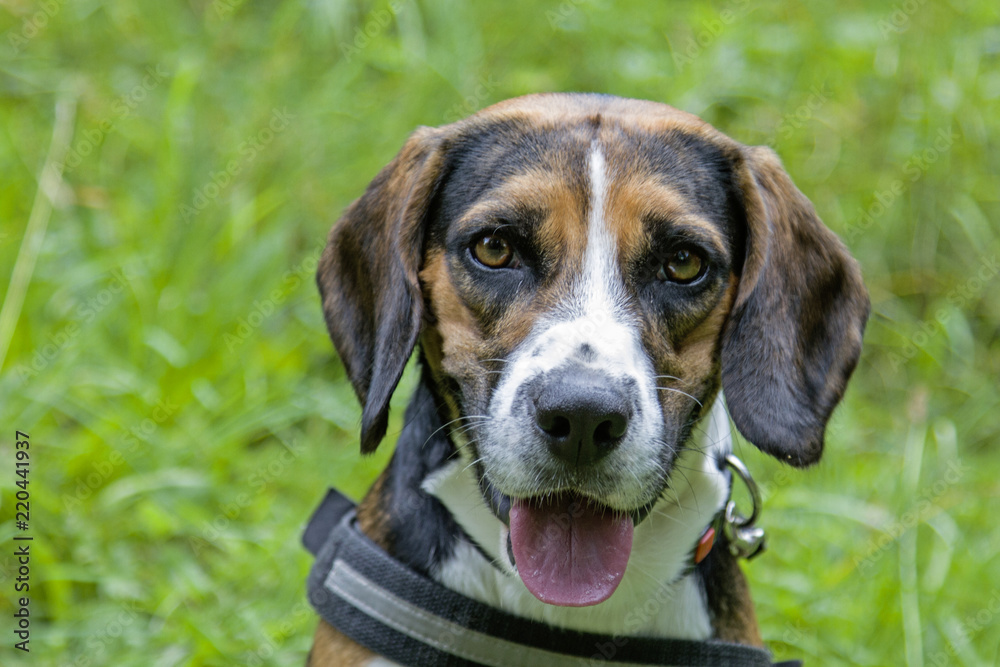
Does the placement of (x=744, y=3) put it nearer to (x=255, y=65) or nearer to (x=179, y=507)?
(x=255, y=65)

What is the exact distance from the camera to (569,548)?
2.57 m

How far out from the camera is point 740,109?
6379mm

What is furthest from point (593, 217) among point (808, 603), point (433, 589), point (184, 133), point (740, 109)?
point (740, 109)

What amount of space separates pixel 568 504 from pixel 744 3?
15.9 feet

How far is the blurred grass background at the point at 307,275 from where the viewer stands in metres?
4.15
